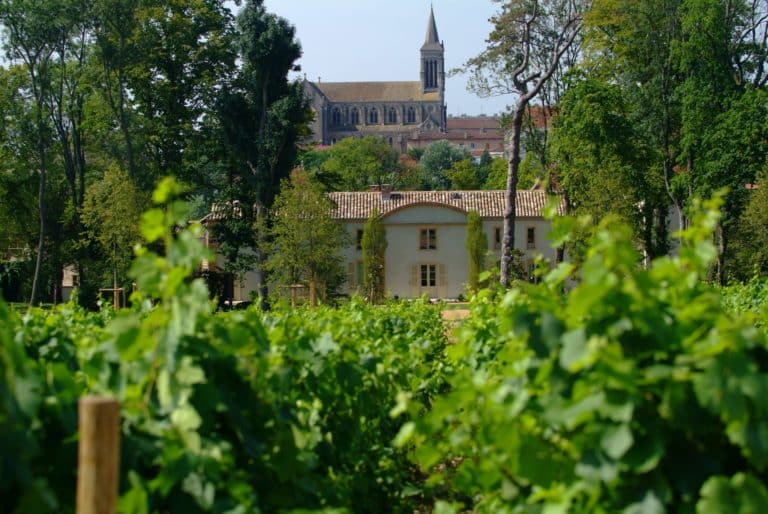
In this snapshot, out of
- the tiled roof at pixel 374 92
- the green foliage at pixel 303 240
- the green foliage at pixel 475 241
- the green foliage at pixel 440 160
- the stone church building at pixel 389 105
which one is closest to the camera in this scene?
the green foliage at pixel 303 240

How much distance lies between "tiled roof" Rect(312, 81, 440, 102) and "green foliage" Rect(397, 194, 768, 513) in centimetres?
16800

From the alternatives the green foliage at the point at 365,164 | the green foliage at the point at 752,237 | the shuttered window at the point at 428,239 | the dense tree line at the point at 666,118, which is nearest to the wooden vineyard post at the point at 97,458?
the green foliage at the point at 752,237

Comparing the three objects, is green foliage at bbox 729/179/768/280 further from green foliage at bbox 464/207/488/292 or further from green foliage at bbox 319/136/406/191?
green foliage at bbox 319/136/406/191

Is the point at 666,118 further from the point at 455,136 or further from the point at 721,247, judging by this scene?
the point at 455,136

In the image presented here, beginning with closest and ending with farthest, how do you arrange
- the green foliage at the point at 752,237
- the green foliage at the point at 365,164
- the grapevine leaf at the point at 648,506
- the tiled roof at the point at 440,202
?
the grapevine leaf at the point at 648,506 → the green foliage at the point at 752,237 → the tiled roof at the point at 440,202 → the green foliage at the point at 365,164

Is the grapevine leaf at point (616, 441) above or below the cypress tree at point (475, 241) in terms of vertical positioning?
below

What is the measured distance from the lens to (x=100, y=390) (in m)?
3.24

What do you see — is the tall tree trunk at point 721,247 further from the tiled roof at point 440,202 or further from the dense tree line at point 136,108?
the dense tree line at point 136,108

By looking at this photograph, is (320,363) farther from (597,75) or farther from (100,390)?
(597,75)

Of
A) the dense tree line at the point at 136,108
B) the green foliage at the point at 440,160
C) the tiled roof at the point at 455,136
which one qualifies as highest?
the tiled roof at the point at 455,136

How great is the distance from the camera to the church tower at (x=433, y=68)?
171 meters

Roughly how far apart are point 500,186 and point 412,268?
61.8 feet

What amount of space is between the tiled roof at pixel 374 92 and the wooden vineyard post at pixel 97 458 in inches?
6637

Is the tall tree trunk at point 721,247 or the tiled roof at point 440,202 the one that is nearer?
the tall tree trunk at point 721,247
